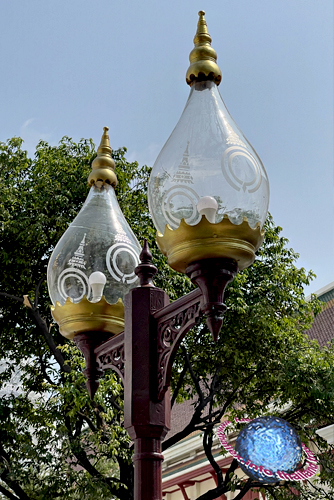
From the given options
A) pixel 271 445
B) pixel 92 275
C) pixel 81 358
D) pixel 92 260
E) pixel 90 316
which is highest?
pixel 81 358

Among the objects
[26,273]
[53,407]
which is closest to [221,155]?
[53,407]

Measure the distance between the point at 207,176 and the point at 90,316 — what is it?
1280 mm

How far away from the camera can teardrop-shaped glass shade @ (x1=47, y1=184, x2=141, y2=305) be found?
3773 mm

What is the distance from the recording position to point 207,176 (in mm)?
2898

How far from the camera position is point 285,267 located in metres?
14.0

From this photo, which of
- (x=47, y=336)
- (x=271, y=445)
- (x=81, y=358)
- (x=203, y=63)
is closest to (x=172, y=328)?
(x=203, y=63)

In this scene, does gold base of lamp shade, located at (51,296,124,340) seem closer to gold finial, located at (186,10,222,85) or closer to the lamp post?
the lamp post

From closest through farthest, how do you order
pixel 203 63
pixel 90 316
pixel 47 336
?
pixel 203 63
pixel 90 316
pixel 47 336

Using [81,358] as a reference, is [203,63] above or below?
below

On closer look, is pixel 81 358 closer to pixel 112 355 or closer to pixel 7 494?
pixel 7 494

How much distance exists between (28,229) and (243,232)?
9898 millimetres

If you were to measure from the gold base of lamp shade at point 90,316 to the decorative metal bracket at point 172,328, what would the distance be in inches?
26.3

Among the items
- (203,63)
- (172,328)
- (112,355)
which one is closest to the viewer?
(172,328)

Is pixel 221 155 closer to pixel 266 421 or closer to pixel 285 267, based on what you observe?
pixel 266 421
